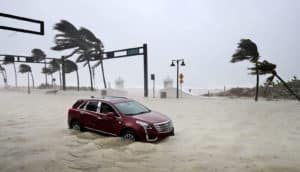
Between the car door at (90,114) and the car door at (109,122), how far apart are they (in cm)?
28

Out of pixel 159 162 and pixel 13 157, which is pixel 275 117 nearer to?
pixel 159 162

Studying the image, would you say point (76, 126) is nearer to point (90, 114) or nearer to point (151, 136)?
point (90, 114)

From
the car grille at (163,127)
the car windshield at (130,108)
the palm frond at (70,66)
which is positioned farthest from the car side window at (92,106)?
the palm frond at (70,66)

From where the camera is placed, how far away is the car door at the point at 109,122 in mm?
8656

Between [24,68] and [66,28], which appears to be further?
[24,68]

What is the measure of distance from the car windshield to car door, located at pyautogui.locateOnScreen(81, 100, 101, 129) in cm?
92

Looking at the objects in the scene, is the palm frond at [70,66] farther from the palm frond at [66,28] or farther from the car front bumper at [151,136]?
the car front bumper at [151,136]

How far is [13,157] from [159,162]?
377cm

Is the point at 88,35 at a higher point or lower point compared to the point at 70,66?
higher

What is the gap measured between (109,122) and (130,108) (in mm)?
963

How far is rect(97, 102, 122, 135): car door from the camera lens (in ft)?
28.4

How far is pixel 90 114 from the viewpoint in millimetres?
9633

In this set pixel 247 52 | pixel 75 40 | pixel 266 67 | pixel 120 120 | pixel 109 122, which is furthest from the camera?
pixel 75 40

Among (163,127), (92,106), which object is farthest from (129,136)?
(92,106)
